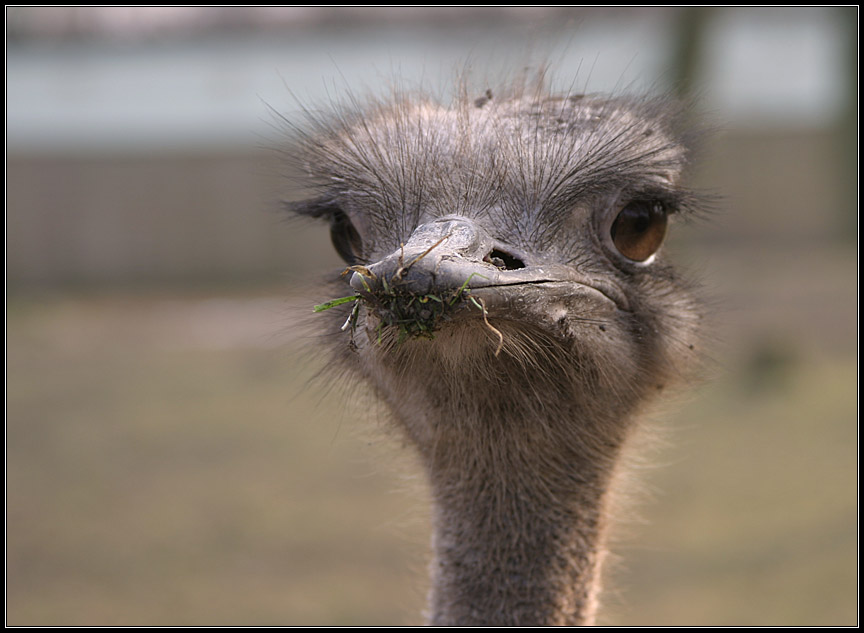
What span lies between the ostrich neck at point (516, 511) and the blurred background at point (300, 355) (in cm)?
25

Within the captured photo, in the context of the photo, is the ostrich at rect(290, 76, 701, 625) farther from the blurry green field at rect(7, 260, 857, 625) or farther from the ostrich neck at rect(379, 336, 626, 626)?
the blurry green field at rect(7, 260, 857, 625)

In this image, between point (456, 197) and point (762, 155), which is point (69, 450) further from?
point (762, 155)

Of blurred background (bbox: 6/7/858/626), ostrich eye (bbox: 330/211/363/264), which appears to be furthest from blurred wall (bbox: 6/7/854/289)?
ostrich eye (bbox: 330/211/363/264)

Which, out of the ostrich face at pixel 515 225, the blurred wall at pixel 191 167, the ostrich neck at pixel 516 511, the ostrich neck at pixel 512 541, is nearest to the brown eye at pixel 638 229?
the ostrich face at pixel 515 225

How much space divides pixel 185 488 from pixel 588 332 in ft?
13.9

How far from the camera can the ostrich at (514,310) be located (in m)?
1.38

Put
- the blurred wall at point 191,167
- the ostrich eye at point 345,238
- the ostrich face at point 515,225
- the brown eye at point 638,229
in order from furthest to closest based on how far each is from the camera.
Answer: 1. the blurred wall at point 191,167
2. the ostrich eye at point 345,238
3. the brown eye at point 638,229
4. the ostrich face at point 515,225

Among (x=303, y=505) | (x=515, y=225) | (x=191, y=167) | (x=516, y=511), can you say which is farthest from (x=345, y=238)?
(x=191, y=167)

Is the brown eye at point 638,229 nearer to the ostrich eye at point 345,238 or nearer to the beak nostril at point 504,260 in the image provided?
the beak nostril at point 504,260

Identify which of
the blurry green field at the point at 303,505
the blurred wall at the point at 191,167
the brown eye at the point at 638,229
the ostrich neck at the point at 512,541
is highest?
the blurred wall at the point at 191,167

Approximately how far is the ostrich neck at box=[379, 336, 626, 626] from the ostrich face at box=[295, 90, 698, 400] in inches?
7.2

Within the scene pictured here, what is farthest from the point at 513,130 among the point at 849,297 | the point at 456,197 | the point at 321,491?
the point at 849,297

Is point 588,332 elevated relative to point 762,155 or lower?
lower

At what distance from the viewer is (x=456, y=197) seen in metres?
1.52
